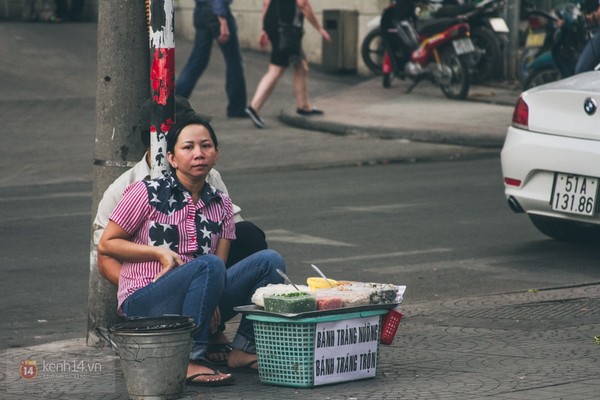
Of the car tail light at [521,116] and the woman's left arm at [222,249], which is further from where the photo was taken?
the car tail light at [521,116]

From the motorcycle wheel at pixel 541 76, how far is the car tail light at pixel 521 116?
771 centimetres

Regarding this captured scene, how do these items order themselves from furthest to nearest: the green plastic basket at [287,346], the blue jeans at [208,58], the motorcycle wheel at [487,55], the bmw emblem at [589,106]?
the motorcycle wheel at [487,55]
the blue jeans at [208,58]
the bmw emblem at [589,106]
the green plastic basket at [287,346]

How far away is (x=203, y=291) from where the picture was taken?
588 centimetres

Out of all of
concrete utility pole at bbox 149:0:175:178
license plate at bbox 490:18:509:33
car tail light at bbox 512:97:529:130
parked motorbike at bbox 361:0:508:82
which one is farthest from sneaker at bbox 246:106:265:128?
concrete utility pole at bbox 149:0:175:178

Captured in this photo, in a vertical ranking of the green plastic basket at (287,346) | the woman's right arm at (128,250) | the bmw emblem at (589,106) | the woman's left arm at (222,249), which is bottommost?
the green plastic basket at (287,346)

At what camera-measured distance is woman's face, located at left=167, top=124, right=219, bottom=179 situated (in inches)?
238

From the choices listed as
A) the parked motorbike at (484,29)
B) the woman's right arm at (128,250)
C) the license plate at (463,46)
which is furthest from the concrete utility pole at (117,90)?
the parked motorbike at (484,29)

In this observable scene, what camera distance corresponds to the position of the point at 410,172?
1348 centimetres

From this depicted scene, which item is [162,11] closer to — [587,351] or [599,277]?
[587,351]

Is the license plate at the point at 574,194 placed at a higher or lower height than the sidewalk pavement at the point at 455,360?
higher

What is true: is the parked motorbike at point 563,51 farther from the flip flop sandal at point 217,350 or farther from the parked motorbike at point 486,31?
the flip flop sandal at point 217,350

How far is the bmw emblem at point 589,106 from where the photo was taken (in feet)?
28.9

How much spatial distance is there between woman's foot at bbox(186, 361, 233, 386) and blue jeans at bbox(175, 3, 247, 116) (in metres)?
11.2

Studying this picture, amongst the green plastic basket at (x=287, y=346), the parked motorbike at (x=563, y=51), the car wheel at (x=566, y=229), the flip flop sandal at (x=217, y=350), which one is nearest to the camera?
the green plastic basket at (x=287, y=346)
